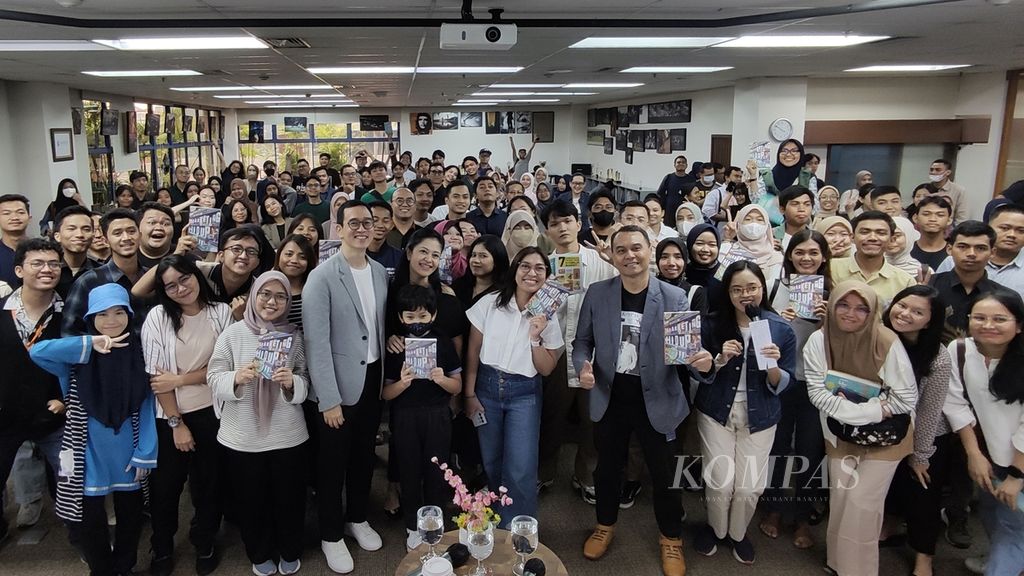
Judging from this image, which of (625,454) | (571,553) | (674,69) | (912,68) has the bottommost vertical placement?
(571,553)

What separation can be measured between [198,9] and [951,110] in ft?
36.9

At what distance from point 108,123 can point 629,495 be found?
11608 millimetres

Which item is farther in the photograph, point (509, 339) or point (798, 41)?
point (798, 41)

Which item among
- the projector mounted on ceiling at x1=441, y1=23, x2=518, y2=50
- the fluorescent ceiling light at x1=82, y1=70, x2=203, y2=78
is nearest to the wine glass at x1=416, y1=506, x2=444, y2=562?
the projector mounted on ceiling at x1=441, y1=23, x2=518, y2=50

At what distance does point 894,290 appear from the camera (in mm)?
3479

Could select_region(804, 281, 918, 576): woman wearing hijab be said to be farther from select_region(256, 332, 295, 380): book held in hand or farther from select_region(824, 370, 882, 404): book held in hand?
select_region(256, 332, 295, 380): book held in hand

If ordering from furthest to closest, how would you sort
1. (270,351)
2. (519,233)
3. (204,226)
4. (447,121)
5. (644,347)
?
1. (447,121)
2. (519,233)
3. (204,226)
4. (644,347)
5. (270,351)

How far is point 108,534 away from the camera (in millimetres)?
3045

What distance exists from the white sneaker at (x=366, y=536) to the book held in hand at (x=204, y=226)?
173 centimetres

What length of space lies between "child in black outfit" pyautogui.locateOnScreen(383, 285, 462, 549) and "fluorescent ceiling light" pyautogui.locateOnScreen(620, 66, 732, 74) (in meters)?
6.34

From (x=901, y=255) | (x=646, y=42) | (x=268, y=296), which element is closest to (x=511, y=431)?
(x=268, y=296)

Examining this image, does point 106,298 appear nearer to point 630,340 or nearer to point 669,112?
point 630,340

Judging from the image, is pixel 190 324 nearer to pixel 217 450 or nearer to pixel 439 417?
pixel 217 450

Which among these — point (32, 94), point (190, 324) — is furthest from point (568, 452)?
point (32, 94)
